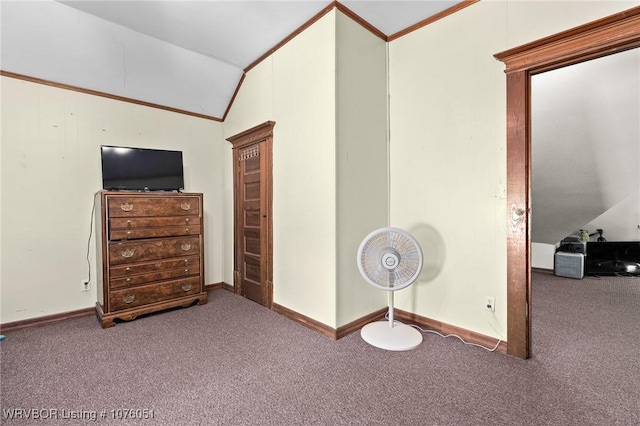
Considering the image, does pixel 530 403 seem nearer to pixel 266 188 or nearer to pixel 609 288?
pixel 266 188

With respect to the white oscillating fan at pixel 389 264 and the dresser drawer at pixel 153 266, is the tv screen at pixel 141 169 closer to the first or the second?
the dresser drawer at pixel 153 266

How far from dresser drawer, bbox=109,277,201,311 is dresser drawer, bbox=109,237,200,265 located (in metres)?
0.28

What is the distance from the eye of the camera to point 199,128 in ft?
12.3

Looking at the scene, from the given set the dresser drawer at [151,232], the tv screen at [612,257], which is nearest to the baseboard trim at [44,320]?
the dresser drawer at [151,232]

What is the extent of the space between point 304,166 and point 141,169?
1.85 metres

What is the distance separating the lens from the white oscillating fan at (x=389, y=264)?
7.38 feet

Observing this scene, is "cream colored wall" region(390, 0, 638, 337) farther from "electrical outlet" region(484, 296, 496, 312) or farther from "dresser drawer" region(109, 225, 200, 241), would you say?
"dresser drawer" region(109, 225, 200, 241)

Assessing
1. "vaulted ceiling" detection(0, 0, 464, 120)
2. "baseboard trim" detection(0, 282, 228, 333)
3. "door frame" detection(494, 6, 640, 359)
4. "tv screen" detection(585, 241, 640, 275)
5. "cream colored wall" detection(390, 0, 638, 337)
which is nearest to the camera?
"door frame" detection(494, 6, 640, 359)

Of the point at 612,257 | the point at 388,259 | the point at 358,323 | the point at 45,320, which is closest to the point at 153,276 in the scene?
the point at 45,320

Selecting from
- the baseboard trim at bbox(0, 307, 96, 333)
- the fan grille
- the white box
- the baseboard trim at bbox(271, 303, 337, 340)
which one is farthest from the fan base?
the white box

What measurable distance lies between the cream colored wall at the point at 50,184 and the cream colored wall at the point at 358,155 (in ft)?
7.91

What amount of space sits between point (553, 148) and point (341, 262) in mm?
3216

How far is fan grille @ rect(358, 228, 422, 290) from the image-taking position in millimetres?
2266

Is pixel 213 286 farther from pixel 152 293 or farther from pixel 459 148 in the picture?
pixel 459 148
